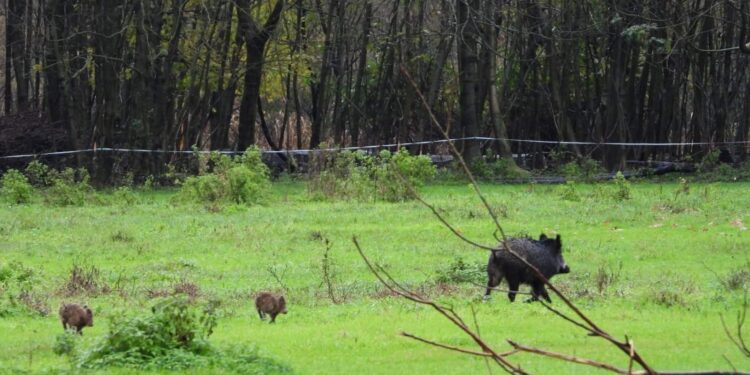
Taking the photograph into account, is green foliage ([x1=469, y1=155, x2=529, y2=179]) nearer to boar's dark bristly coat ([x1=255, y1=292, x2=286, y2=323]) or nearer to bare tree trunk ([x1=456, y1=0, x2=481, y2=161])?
bare tree trunk ([x1=456, y1=0, x2=481, y2=161])

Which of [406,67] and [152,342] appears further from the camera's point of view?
[406,67]

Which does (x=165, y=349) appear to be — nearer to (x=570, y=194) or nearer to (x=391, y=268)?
(x=391, y=268)

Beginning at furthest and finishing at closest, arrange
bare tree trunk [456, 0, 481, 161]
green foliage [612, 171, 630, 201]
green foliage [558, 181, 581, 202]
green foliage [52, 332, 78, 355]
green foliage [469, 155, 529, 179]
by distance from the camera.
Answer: bare tree trunk [456, 0, 481, 161] < green foliage [469, 155, 529, 179] < green foliage [558, 181, 581, 202] < green foliage [612, 171, 630, 201] < green foliage [52, 332, 78, 355]

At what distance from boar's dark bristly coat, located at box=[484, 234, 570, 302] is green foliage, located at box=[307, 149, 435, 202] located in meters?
12.4

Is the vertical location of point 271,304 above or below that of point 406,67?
below

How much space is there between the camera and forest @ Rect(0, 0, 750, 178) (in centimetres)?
3791

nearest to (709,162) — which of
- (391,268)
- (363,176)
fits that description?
(363,176)

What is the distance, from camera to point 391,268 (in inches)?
718

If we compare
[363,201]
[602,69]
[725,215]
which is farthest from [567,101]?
[725,215]

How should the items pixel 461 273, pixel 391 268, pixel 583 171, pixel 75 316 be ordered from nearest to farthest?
pixel 75 316, pixel 461 273, pixel 391 268, pixel 583 171

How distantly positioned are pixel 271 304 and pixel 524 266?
2677 mm

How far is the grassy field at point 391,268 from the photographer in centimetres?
1129

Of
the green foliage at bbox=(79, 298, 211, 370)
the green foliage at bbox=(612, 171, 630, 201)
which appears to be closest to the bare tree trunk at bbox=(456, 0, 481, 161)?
the green foliage at bbox=(612, 171, 630, 201)

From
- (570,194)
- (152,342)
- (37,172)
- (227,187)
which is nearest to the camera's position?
(152,342)
